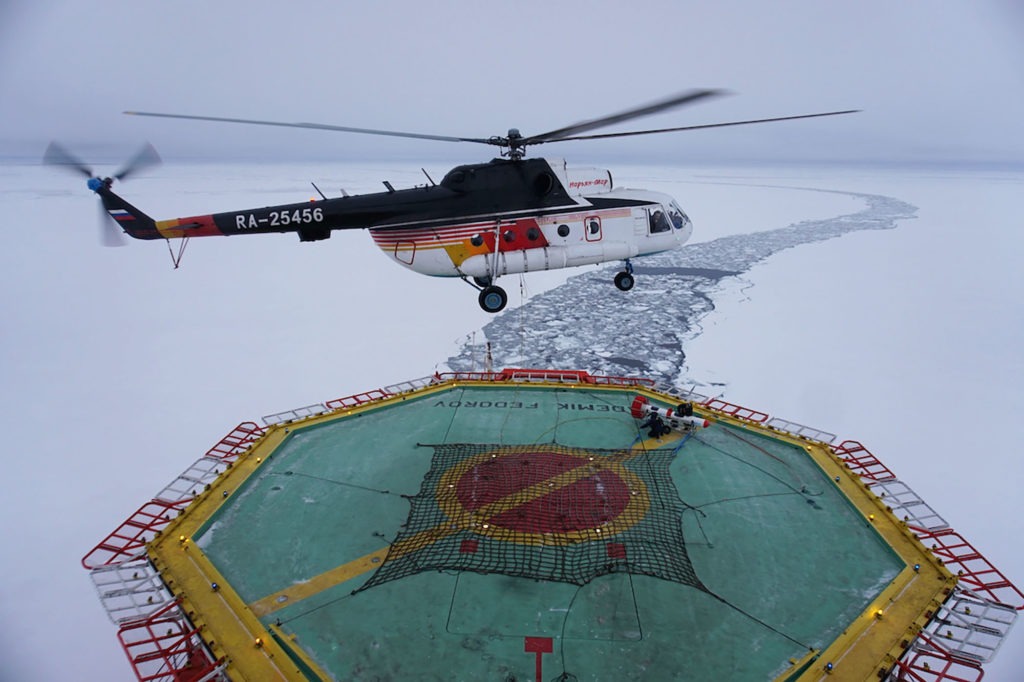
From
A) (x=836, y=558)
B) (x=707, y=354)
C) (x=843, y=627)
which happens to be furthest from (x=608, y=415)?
(x=707, y=354)

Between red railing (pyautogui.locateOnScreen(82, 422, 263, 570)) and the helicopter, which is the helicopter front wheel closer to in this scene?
the helicopter

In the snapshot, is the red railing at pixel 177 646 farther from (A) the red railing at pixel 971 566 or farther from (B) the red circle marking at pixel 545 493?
(A) the red railing at pixel 971 566

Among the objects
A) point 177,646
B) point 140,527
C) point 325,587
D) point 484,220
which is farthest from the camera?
point 484,220

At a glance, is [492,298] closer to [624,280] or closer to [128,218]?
[624,280]

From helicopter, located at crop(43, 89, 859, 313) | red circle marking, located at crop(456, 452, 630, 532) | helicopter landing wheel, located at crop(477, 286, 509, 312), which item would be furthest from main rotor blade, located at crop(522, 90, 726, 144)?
red circle marking, located at crop(456, 452, 630, 532)

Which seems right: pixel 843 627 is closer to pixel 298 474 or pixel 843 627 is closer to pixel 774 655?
pixel 774 655

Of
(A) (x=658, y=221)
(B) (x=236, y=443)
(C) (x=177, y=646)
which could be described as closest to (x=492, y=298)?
(A) (x=658, y=221)
